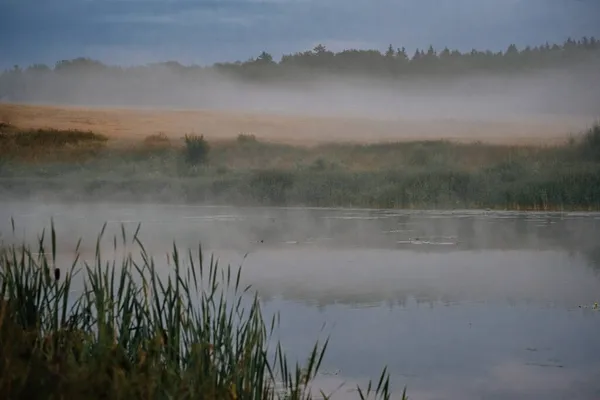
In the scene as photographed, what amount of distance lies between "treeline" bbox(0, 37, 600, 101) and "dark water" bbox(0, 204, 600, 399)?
1.55 feet

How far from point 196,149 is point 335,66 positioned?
1.93 feet

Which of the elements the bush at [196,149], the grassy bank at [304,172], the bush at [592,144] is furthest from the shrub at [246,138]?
the bush at [592,144]

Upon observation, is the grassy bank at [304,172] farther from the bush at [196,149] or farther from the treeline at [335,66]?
the treeline at [335,66]

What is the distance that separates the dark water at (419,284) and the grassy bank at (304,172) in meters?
0.06

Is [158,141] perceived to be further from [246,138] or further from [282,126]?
[282,126]

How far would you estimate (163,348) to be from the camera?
2348mm

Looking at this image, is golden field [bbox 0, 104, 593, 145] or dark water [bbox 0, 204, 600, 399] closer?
dark water [bbox 0, 204, 600, 399]

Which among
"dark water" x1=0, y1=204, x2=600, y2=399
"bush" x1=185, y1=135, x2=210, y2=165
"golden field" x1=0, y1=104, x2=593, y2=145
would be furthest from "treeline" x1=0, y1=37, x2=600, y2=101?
"dark water" x1=0, y1=204, x2=600, y2=399

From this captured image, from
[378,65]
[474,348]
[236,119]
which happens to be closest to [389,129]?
[378,65]

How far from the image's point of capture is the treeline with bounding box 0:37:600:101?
11.7ft

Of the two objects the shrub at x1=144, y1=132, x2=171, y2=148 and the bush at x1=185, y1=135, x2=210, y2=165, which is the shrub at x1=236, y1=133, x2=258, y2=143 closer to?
the bush at x1=185, y1=135, x2=210, y2=165

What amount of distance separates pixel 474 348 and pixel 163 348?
1.42m

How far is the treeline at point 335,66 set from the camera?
3.57 meters

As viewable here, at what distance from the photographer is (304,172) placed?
367 cm
